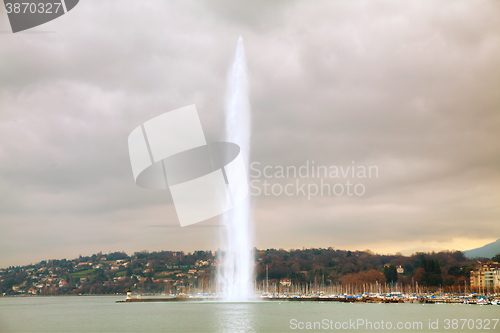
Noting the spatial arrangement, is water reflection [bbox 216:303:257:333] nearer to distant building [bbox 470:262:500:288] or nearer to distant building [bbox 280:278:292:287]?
distant building [bbox 280:278:292:287]

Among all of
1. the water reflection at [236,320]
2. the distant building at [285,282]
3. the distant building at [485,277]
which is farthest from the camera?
the distant building at [285,282]

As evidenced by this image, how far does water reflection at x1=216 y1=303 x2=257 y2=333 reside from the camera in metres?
41.0

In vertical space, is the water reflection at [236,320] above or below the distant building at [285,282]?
above

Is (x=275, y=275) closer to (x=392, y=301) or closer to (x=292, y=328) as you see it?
(x=392, y=301)

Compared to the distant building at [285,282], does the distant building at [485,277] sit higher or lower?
higher

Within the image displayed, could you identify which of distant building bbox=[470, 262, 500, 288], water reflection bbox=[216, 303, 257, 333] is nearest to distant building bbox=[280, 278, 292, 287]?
distant building bbox=[470, 262, 500, 288]

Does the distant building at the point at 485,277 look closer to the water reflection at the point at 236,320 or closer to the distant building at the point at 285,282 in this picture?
the distant building at the point at 285,282

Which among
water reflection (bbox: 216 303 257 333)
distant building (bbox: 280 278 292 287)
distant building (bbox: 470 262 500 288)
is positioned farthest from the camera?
distant building (bbox: 280 278 292 287)

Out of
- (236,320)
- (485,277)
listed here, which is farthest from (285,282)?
(236,320)

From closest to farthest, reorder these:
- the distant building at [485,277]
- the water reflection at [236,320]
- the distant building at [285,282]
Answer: the water reflection at [236,320] → the distant building at [485,277] → the distant building at [285,282]

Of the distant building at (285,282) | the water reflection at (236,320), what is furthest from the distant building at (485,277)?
the water reflection at (236,320)

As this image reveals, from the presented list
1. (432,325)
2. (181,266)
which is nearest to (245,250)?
(432,325)

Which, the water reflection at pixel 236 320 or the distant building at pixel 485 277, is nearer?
the water reflection at pixel 236 320

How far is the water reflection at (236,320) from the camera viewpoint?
134 feet
